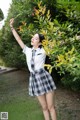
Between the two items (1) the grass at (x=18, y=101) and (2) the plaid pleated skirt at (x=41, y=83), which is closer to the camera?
(2) the plaid pleated skirt at (x=41, y=83)

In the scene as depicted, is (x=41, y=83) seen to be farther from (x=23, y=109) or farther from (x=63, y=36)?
(x=23, y=109)

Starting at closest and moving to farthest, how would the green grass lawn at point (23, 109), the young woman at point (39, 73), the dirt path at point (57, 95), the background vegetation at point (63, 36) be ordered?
the background vegetation at point (63, 36), the young woman at point (39, 73), the green grass lawn at point (23, 109), the dirt path at point (57, 95)

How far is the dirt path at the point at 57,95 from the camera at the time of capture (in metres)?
6.29

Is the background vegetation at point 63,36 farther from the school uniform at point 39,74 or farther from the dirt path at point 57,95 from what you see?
the dirt path at point 57,95

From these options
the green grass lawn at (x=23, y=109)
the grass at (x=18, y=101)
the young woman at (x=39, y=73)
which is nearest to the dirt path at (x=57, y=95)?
the grass at (x=18, y=101)

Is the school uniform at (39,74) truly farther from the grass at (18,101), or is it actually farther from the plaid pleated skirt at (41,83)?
the grass at (18,101)

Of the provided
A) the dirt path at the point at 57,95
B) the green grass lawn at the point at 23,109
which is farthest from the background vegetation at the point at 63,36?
the green grass lawn at the point at 23,109

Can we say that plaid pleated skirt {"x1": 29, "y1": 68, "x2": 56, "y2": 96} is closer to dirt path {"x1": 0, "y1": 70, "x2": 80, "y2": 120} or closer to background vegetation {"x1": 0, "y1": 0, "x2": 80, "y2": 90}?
background vegetation {"x1": 0, "y1": 0, "x2": 80, "y2": 90}

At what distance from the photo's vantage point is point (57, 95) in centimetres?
818

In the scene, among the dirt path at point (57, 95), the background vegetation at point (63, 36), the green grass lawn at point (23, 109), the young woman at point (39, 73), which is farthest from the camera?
the dirt path at point (57, 95)

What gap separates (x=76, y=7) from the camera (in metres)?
3.21

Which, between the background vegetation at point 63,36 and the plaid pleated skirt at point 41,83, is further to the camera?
the plaid pleated skirt at point 41,83

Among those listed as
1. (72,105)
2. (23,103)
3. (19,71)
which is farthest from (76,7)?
(19,71)

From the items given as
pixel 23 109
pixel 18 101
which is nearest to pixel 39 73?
pixel 23 109
